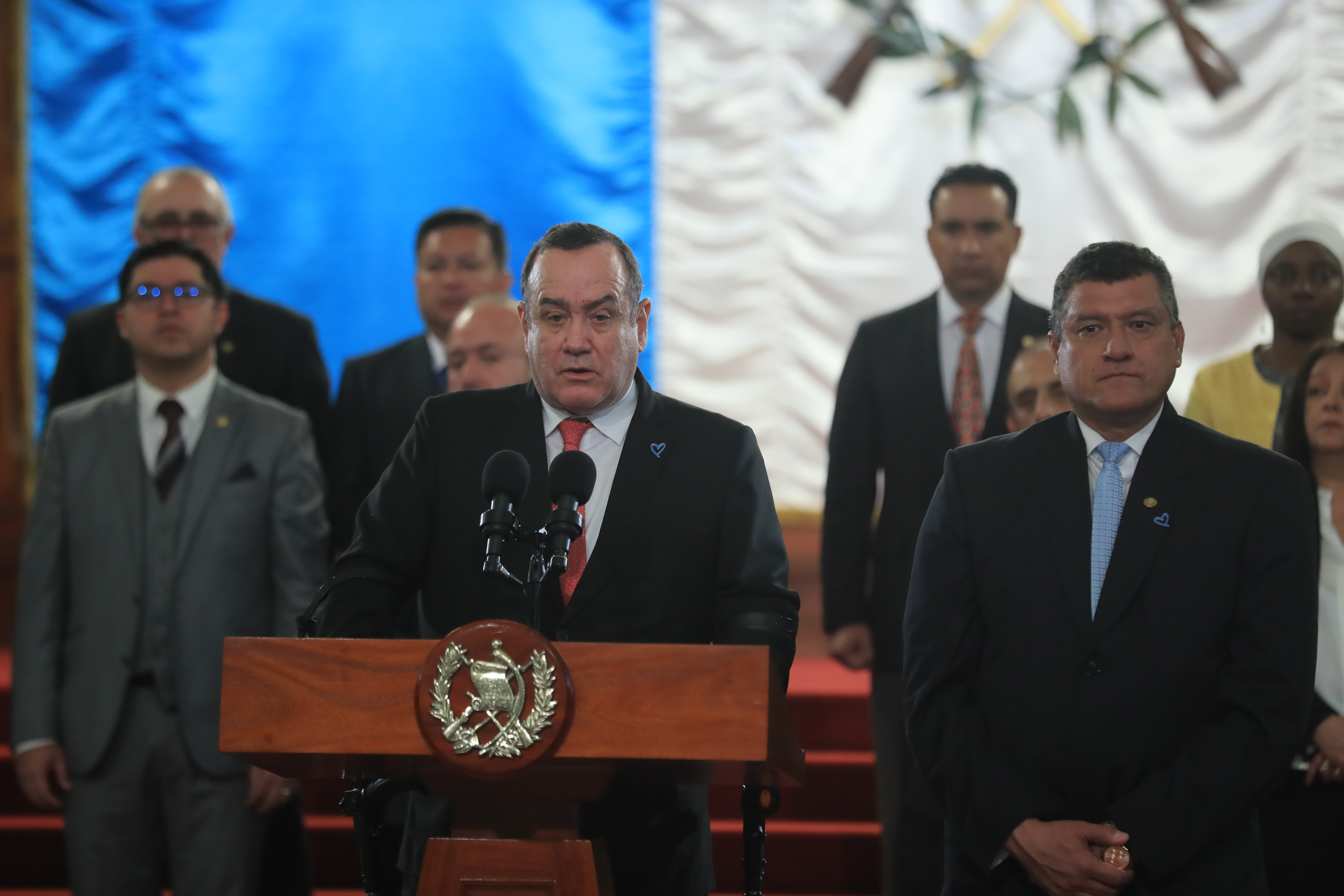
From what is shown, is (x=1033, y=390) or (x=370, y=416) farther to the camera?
(x=370, y=416)

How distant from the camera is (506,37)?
20.4 ft

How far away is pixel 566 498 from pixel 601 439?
1.69ft

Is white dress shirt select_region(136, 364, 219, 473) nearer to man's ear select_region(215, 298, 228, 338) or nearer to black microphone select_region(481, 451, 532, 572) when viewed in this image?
man's ear select_region(215, 298, 228, 338)

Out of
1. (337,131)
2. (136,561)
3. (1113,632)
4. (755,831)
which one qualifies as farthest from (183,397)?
(337,131)

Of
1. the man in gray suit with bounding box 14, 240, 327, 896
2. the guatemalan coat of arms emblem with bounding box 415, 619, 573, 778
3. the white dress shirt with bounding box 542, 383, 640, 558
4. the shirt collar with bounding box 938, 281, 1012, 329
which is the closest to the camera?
the guatemalan coat of arms emblem with bounding box 415, 619, 573, 778

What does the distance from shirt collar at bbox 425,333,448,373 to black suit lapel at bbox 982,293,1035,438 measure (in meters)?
1.49

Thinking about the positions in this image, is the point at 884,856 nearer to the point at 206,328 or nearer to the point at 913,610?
the point at 913,610

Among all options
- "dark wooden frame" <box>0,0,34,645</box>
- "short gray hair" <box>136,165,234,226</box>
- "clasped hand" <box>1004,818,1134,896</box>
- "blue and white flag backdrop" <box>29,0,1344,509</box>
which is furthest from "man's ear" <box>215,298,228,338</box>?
"dark wooden frame" <box>0,0,34,645</box>

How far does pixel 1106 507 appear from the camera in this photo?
2.38m

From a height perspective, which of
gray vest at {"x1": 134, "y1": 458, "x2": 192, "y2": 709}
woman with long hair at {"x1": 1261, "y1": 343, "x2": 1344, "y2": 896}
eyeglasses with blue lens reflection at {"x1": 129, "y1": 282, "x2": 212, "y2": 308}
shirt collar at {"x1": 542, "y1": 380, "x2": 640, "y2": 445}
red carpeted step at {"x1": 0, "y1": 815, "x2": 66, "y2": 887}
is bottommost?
red carpeted step at {"x1": 0, "y1": 815, "x2": 66, "y2": 887}

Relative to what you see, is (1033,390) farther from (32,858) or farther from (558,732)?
(32,858)

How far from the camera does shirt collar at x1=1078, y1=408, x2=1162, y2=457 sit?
240cm

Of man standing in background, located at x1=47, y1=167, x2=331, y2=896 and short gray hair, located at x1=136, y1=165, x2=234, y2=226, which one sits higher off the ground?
short gray hair, located at x1=136, y1=165, x2=234, y2=226

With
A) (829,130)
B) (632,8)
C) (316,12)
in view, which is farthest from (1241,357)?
(316,12)
